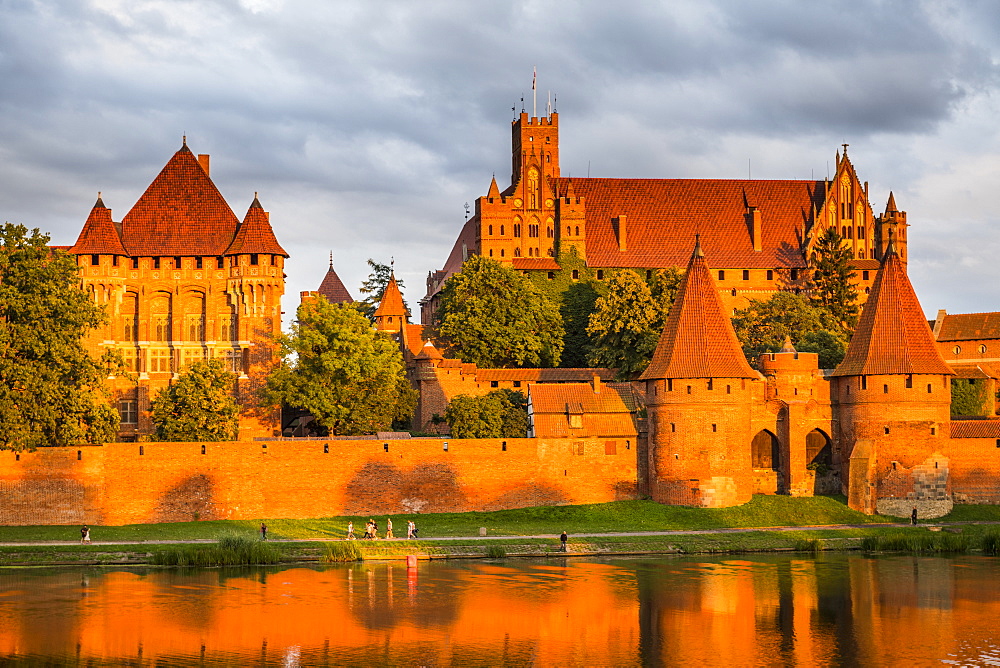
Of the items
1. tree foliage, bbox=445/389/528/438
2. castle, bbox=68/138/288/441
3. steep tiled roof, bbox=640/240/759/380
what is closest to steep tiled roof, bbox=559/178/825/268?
castle, bbox=68/138/288/441

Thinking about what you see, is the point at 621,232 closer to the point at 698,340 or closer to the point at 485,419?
the point at 485,419

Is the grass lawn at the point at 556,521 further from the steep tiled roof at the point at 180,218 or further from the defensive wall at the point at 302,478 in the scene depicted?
the steep tiled roof at the point at 180,218

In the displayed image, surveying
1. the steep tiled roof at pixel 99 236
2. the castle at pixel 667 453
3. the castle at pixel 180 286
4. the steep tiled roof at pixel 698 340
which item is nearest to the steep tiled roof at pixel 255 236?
the castle at pixel 180 286

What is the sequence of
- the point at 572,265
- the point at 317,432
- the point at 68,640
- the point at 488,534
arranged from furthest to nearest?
the point at 572,265 → the point at 317,432 → the point at 488,534 → the point at 68,640

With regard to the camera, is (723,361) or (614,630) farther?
(723,361)

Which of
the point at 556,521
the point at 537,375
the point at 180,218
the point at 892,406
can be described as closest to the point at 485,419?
the point at 556,521

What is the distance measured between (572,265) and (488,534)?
33.2 meters

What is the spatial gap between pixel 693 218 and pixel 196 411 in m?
40.6

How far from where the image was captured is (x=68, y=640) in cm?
3284

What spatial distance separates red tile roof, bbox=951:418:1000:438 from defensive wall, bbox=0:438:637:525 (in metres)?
12.2

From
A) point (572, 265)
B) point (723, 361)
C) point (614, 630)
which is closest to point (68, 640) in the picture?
point (614, 630)

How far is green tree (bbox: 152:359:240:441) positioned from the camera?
52844 millimetres

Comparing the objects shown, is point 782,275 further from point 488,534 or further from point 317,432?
point 488,534

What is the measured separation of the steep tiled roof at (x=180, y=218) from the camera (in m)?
66.2
